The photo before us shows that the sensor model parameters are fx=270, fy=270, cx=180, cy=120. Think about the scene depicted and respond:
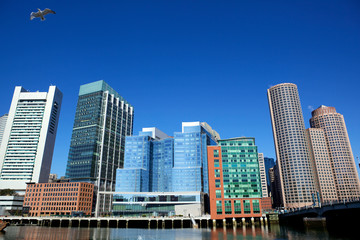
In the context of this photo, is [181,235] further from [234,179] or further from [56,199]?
[56,199]

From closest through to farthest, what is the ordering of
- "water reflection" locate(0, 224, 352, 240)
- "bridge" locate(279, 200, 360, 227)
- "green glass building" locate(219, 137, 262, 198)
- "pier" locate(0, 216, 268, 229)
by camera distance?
"water reflection" locate(0, 224, 352, 240) < "bridge" locate(279, 200, 360, 227) < "pier" locate(0, 216, 268, 229) < "green glass building" locate(219, 137, 262, 198)

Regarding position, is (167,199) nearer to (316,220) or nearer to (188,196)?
(188,196)

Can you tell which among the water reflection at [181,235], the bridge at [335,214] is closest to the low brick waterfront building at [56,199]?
the water reflection at [181,235]

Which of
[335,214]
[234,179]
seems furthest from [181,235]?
[335,214]

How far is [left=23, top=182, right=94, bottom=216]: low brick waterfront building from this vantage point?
186 meters

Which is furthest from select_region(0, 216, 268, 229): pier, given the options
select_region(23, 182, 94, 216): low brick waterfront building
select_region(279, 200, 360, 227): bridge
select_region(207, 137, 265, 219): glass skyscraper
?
select_region(279, 200, 360, 227): bridge

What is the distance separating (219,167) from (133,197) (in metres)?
79.0

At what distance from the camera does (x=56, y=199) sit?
7446 inches

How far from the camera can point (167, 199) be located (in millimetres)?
193500

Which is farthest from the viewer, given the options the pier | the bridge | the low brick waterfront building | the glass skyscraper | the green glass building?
the low brick waterfront building

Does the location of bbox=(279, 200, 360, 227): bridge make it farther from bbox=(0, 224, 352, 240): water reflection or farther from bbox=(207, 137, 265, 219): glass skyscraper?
bbox=(207, 137, 265, 219): glass skyscraper

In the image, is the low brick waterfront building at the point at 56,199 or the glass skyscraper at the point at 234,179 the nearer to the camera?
the glass skyscraper at the point at 234,179

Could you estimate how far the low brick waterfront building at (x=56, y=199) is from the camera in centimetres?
18562

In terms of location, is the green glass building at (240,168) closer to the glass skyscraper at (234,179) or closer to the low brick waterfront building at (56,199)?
the glass skyscraper at (234,179)
